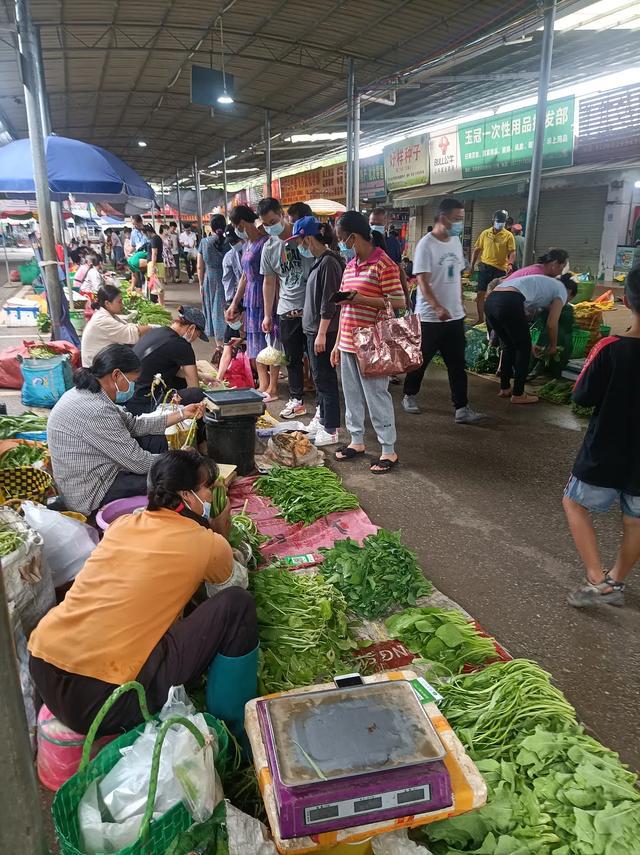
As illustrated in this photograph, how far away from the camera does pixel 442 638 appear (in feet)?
9.88

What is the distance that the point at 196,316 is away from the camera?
6039 mm

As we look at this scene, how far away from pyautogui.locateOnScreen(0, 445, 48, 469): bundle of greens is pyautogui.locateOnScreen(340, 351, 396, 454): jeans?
248 centimetres

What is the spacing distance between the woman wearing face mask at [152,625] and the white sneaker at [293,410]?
4.22 meters

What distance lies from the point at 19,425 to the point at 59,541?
8.19ft

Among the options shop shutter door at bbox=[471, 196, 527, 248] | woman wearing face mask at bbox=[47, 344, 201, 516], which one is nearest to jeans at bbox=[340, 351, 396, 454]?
woman wearing face mask at bbox=[47, 344, 201, 516]

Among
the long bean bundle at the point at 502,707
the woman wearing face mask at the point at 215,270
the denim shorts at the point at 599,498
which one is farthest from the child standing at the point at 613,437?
the woman wearing face mask at the point at 215,270

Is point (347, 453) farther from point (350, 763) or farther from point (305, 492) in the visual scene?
point (350, 763)

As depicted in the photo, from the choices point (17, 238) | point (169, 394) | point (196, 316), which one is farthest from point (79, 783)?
point (17, 238)

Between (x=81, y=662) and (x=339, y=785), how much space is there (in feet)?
3.44

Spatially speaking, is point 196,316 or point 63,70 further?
point 63,70

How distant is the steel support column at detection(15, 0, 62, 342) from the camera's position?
A: 7145 millimetres

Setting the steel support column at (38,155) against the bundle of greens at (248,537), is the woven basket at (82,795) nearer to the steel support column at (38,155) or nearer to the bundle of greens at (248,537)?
the bundle of greens at (248,537)

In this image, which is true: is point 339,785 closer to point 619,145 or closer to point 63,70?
point 619,145

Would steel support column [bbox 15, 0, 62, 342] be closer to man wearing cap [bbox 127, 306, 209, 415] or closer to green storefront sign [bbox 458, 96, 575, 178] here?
man wearing cap [bbox 127, 306, 209, 415]
